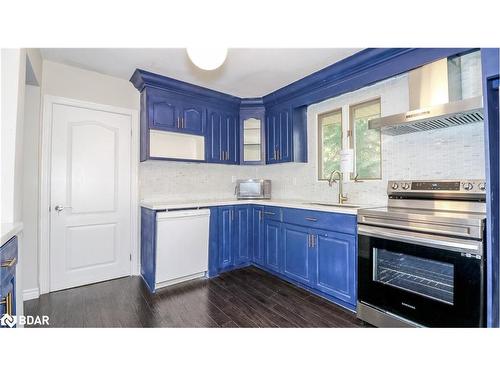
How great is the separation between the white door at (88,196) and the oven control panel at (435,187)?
305 cm

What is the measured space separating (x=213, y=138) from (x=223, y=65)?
1.03m

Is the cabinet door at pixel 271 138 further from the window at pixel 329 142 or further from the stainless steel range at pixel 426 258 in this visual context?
the stainless steel range at pixel 426 258

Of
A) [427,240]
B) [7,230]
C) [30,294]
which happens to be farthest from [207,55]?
[30,294]

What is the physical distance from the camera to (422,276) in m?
1.70

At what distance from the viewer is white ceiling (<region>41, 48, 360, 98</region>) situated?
94.3 inches

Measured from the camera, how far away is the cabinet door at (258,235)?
3.16 metres

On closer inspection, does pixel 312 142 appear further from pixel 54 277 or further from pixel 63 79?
pixel 54 277

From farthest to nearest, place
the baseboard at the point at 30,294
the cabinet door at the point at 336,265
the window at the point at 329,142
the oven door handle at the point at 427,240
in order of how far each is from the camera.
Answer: the window at the point at 329,142, the baseboard at the point at 30,294, the cabinet door at the point at 336,265, the oven door handle at the point at 427,240

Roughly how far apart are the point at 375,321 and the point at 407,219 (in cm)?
86

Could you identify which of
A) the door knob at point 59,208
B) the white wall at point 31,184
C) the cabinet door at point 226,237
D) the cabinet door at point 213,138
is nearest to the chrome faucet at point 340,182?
the cabinet door at point 226,237

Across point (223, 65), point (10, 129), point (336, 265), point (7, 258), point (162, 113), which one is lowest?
point (336, 265)

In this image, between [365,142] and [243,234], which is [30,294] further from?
[365,142]

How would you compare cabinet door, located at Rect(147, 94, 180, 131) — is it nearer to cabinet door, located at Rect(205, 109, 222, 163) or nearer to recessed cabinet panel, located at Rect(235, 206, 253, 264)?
cabinet door, located at Rect(205, 109, 222, 163)

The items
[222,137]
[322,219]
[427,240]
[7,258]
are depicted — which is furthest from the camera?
[222,137]
